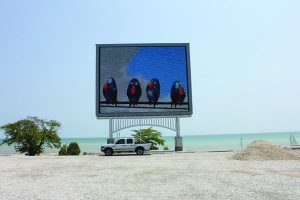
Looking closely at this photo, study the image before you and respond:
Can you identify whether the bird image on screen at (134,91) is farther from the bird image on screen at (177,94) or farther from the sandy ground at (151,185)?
the sandy ground at (151,185)

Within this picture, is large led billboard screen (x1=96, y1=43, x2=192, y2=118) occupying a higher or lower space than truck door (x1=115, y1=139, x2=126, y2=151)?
higher

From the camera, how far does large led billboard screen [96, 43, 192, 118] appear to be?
42.6 m

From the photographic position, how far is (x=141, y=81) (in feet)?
140

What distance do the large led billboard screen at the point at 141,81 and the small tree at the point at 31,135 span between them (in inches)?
221

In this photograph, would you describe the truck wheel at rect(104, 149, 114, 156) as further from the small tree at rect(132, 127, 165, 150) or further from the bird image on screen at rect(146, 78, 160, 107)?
the small tree at rect(132, 127, 165, 150)

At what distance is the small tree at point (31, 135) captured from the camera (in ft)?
134

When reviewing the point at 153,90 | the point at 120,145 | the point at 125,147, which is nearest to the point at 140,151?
the point at 125,147

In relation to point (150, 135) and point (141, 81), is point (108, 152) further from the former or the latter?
point (150, 135)

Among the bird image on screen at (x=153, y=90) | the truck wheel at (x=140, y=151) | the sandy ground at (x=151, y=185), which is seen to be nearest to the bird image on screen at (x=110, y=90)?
the bird image on screen at (x=153, y=90)

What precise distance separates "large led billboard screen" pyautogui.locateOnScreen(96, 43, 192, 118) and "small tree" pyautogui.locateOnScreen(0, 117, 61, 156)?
5.60 meters

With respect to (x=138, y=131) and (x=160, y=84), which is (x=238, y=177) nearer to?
(x=160, y=84)

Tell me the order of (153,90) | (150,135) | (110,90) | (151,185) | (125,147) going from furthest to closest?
1. (150,135)
2. (153,90)
3. (110,90)
4. (125,147)
5. (151,185)

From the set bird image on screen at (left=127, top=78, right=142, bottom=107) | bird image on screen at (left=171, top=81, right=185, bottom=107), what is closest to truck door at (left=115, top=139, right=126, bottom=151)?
bird image on screen at (left=127, top=78, right=142, bottom=107)

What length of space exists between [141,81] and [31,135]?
523 inches
